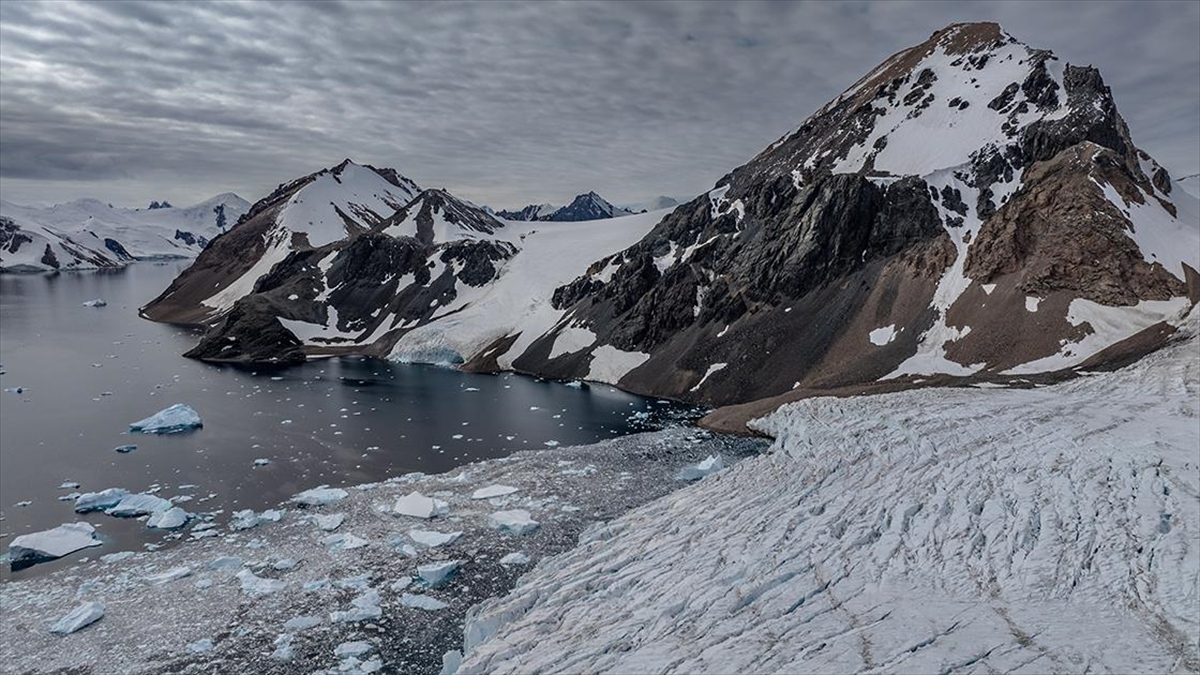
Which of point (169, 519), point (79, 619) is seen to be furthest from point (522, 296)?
point (79, 619)

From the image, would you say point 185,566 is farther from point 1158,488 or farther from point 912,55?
point 912,55

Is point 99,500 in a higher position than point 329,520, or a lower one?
higher

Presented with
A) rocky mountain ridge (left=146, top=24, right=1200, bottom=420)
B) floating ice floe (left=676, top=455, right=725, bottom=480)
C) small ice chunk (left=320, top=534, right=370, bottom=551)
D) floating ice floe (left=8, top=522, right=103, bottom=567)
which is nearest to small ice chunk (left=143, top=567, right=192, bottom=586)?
small ice chunk (left=320, top=534, right=370, bottom=551)

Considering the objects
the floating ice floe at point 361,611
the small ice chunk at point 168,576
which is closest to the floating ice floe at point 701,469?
the floating ice floe at point 361,611

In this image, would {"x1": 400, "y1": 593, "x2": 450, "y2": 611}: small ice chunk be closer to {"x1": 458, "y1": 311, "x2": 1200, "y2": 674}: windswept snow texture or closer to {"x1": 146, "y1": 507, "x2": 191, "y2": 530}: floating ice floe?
{"x1": 458, "y1": 311, "x2": 1200, "y2": 674}: windswept snow texture

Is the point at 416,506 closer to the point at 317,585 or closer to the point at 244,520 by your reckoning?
the point at 317,585
